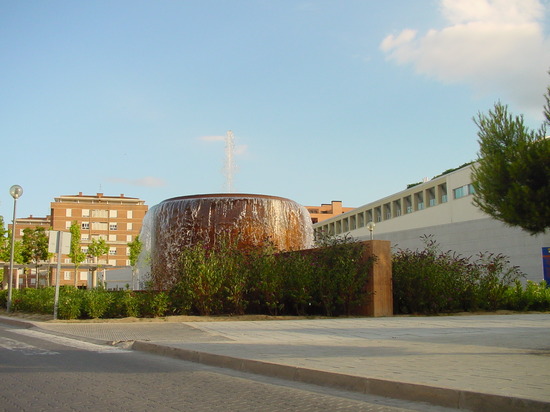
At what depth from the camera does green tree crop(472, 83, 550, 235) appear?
8.56 m

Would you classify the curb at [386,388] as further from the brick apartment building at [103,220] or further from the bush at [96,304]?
the brick apartment building at [103,220]

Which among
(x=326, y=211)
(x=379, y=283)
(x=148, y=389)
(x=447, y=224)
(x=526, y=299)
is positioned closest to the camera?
(x=148, y=389)

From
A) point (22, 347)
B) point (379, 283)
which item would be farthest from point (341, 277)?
point (22, 347)

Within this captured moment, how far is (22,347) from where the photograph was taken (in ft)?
35.3

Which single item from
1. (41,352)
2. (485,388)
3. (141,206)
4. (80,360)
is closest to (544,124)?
(485,388)

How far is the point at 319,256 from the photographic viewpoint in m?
17.5

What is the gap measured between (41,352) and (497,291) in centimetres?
1404

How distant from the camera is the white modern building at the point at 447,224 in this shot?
33.0 m

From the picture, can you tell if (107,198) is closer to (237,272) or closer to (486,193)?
(237,272)

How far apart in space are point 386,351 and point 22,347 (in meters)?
6.37

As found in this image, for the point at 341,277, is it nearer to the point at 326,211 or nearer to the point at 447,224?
the point at 447,224

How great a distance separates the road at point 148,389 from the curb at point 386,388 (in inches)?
5.9

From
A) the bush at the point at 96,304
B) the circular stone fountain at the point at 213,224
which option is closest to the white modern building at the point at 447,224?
the circular stone fountain at the point at 213,224

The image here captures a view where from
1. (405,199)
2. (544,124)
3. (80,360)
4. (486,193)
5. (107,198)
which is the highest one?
(107,198)
